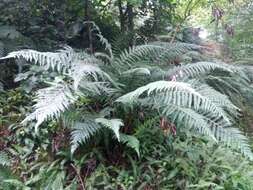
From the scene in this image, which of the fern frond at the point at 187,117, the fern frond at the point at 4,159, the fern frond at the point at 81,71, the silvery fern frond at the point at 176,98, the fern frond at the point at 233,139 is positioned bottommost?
the fern frond at the point at 4,159

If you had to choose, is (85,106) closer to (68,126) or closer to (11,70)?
(68,126)

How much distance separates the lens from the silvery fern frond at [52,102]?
317cm

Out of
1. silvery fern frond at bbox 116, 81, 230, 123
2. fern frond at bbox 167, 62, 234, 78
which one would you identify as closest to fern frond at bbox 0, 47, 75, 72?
silvery fern frond at bbox 116, 81, 230, 123

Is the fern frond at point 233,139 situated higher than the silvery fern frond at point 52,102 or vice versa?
the silvery fern frond at point 52,102

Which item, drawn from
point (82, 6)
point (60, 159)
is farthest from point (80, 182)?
point (82, 6)

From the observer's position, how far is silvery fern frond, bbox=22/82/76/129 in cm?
317

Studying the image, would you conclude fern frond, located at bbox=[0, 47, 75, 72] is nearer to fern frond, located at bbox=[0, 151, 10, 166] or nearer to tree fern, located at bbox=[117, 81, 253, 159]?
tree fern, located at bbox=[117, 81, 253, 159]

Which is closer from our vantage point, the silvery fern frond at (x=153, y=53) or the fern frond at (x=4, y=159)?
the fern frond at (x=4, y=159)

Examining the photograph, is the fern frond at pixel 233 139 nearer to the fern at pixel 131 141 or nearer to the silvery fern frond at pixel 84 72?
the fern at pixel 131 141

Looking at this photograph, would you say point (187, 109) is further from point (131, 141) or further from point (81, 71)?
point (81, 71)

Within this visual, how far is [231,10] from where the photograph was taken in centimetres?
664

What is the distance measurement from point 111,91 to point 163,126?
0.55m

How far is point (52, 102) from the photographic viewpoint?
327 cm

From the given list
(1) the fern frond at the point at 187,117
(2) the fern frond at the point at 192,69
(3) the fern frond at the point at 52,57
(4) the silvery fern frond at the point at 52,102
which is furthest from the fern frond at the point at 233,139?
(3) the fern frond at the point at 52,57
